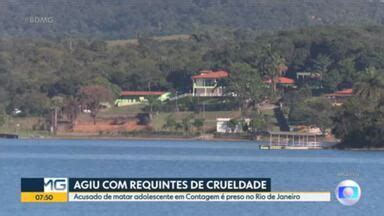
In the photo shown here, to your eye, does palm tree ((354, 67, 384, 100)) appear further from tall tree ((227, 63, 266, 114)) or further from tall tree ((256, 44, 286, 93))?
tall tree ((256, 44, 286, 93))

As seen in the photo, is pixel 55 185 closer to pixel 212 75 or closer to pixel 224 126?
pixel 224 126

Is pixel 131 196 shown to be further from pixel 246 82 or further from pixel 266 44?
pixel 266 44

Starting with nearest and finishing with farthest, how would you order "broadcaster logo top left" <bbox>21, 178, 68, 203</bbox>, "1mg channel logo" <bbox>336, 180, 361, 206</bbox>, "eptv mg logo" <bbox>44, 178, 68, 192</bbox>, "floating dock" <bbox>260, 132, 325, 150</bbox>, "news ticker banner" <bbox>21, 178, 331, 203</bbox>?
"news ticker banner" <bbox>21, 178, 331, 203</bbox>
"eptv mg logo" <bbox>44, 178, 68, 192</bbox>
"broadcaster logo top left" <bbox>21, 178, 68, 203</bbox>
"1mg channel logo" <bbox>336, 180, 361, 206</bbox>
"floating dock" <bbox>260, 132, 325, 150</bbox>

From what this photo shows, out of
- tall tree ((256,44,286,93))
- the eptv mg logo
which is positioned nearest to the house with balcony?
tall tree ((256,44,286,93))

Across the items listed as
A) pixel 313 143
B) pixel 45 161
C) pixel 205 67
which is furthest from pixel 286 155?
pixel 205 67

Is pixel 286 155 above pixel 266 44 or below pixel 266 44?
below
